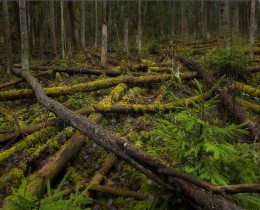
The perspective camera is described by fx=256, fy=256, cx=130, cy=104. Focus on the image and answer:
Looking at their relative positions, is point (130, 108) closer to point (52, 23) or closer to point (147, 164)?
point (147, 164)

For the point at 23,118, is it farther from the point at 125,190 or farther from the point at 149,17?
the point at 149,17

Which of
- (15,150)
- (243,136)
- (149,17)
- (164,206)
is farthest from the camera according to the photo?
(149,17)

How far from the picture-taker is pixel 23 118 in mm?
7301

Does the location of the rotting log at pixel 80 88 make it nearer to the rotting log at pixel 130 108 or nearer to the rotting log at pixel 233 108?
the rotting log at pixel 130 108

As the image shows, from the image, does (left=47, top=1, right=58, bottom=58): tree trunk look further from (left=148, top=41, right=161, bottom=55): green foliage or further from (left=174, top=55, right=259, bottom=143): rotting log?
(left=174, top=55, right=259, bottom=143): rotting log

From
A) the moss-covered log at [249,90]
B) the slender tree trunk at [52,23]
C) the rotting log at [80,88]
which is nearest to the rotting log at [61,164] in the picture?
the rotting log at [80,88]

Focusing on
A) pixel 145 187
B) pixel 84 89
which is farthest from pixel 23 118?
pixel 145 187

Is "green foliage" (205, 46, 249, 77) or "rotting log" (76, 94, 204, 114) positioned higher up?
"green foliage" (205, 46, 249, 77)

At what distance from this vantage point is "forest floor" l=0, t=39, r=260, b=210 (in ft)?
9.98

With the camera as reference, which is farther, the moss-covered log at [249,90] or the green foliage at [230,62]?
the green foliage at [230,62]

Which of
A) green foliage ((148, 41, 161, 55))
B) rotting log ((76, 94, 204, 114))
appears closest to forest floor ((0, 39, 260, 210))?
rotting log ((76, 94, 204, 114))

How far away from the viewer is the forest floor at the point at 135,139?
304 centimetres

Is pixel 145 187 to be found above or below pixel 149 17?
below

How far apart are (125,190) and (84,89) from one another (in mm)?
4462
